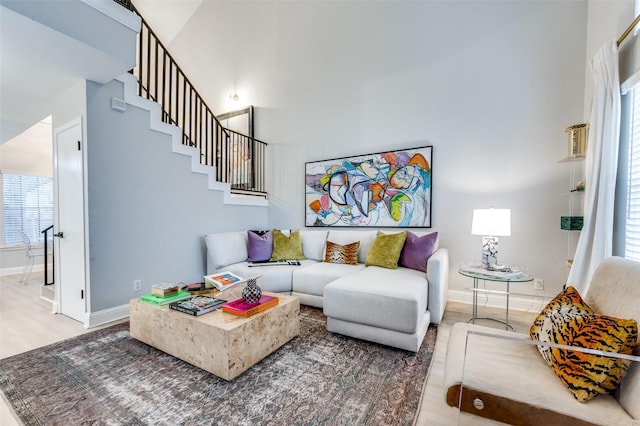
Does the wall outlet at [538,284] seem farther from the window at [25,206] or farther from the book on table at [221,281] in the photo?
the window at [25,206]

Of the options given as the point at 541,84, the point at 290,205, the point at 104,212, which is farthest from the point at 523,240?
the point at 104,212

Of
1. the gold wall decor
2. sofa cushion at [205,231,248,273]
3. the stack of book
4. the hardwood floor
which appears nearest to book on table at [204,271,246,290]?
the stack of book

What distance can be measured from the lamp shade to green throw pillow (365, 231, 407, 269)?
0.76 metres

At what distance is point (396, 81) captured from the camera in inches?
140

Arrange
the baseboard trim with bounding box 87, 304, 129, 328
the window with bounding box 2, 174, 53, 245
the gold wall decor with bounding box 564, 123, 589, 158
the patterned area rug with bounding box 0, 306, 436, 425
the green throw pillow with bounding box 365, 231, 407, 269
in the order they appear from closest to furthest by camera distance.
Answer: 1. the patterned area rug with bounding box 0, 306, 436, 425
2. the gold wall decor with bounding box 564, 123, 589, 158
3. the baseboard trim with bounding box 87, 304, 129, 328
4. the green throw pillow with bounding box 365, 231, 407, 269
5. the window with bounding box 2, 174, 53, 245

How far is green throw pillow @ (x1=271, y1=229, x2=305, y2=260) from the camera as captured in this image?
3550 millimetres

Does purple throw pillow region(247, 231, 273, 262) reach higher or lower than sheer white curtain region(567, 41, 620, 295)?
lower

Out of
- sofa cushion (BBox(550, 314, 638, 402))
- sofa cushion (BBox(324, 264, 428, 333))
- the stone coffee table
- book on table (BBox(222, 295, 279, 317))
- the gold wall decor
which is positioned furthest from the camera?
the gold wall decor

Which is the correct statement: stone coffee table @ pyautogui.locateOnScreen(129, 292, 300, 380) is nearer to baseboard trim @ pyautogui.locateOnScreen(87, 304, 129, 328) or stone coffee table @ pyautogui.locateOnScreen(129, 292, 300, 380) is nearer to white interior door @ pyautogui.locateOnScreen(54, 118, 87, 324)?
baseboard trim @ pyautogui.locateOnScreen(87, 304, 129, 328)

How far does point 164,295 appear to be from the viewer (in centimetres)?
212

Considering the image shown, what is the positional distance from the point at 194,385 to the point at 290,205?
3.11 m

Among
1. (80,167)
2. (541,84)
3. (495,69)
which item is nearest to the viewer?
(80,167)

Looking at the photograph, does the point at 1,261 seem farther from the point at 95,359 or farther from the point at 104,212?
the point at 95,359

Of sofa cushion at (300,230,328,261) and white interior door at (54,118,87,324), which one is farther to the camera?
sofa cushion at (300,230,328,261)
